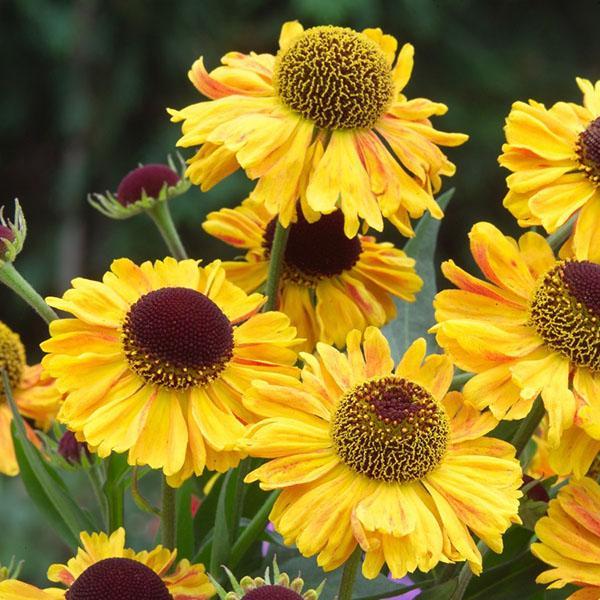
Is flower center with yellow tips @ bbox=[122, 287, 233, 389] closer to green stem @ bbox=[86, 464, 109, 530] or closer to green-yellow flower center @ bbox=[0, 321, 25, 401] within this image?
green stem @ bbox=[86, 464, 109, 530]

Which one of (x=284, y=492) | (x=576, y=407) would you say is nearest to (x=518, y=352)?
(x=576, y=407)

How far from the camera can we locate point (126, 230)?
11.6 ft

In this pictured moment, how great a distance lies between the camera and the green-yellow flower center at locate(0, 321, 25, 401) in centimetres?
85

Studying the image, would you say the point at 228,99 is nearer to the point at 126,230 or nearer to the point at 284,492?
the point at 284,492

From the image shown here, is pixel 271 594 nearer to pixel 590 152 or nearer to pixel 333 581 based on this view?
pixel 333 581

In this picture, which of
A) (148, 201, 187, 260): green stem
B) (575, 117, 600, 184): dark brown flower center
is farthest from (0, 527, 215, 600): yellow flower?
(575, 117, 600, 184): dark brown flower center

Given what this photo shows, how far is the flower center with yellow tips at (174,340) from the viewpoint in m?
0.64

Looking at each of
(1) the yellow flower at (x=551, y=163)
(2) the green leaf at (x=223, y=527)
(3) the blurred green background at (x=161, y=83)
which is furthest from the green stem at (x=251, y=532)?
(3) the blurred green background at (x=161, y=83)

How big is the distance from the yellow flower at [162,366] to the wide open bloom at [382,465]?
0.03m

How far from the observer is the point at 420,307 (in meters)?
0.83

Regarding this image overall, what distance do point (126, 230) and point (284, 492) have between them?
9.84ft

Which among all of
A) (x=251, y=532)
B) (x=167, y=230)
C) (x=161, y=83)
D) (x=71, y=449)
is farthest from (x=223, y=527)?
(x=161, y=83)

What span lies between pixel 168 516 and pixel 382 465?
0.44 ft

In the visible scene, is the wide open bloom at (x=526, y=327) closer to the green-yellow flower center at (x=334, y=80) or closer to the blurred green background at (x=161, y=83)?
the green-yellow flower center at (x=334, y=80)
